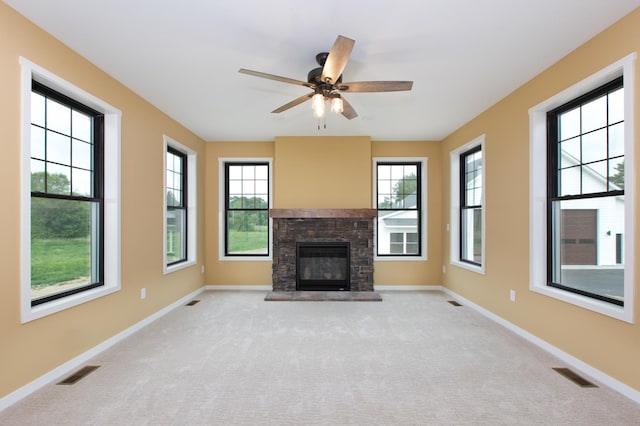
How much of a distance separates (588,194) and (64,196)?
178 inches

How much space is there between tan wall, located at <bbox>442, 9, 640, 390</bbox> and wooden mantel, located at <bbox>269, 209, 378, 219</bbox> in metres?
1.73

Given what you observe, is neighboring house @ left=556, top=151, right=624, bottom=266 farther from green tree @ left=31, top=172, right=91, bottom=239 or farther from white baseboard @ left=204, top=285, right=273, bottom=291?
green tree @ left=31, top=172, right=91, bottom=239

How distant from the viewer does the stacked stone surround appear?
5.11 m

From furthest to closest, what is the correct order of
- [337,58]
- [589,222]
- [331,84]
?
[589,222] < [331,84] < [337,58]

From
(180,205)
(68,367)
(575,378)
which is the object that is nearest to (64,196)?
(68,367)

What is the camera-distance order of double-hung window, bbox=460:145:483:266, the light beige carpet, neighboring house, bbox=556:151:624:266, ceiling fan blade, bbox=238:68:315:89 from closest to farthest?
1. the light beige carpet
2. ceiling fan blade, bbox=238:68:315:89
3. neighboring house, bbox=556:151:624:266
4. double-hung window, bbox=460:145:483:266

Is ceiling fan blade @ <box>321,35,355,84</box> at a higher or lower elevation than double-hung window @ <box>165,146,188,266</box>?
higher

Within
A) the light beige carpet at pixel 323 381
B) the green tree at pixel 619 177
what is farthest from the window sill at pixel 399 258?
the green tree at pixel 619 177

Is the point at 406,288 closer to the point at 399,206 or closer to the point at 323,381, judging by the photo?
the point at 399,206

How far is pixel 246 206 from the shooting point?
562 cm

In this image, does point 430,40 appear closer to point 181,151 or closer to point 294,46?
point 294,46

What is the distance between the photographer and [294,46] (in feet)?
8.13

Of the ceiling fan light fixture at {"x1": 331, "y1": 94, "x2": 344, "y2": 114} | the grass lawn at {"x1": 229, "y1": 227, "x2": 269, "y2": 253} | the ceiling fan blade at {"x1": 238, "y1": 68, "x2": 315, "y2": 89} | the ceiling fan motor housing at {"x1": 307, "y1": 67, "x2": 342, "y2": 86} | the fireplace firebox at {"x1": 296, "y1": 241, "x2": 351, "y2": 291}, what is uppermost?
the ceiling fan motor housing at {"x1": 307, "y1": 67, "x2": 342, "y2": 86}

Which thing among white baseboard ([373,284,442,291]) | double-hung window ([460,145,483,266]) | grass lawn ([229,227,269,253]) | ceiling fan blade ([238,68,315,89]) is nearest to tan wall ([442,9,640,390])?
double-hung window ([460,145,483,266])
